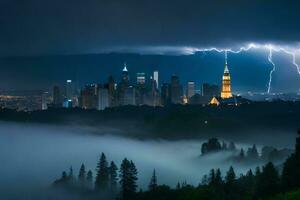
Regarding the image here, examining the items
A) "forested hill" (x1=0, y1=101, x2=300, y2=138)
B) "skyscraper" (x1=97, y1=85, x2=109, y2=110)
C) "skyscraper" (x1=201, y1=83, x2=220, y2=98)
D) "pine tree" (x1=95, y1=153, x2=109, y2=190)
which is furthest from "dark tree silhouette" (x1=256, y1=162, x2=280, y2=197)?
"skyscraper" (x1=201, y1=83, x2=220, y2=98)

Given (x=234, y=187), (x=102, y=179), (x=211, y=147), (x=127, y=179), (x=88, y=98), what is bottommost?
(x=102, y=179)

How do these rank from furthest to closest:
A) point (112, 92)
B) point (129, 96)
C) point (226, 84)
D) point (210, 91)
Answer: point (226, 84)
point (112, 92)
point (210, 91)
point (129, 96)

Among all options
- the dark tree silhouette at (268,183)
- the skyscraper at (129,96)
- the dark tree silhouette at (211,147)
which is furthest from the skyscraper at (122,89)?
the dark tree silhouette at (268,183)

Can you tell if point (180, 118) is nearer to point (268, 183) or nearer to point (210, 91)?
point (210, 91)

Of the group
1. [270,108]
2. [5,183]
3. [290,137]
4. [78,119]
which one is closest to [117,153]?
[5,183]

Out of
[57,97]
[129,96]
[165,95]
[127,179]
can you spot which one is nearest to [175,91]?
[165,95]

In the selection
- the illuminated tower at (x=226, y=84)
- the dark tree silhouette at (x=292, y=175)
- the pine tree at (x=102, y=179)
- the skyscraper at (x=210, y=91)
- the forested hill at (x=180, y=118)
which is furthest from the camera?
the illuminated tower at (x=226, y=84)

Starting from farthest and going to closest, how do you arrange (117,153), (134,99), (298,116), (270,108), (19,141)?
(134,99) < (19,141) < (270,108) < (298,116) < (117,153)

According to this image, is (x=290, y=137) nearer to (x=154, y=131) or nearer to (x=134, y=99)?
(x=154, y=131)

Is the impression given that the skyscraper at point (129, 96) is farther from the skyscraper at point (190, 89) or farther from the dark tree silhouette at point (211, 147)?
the dark tree silhouette at point (211, 147)
